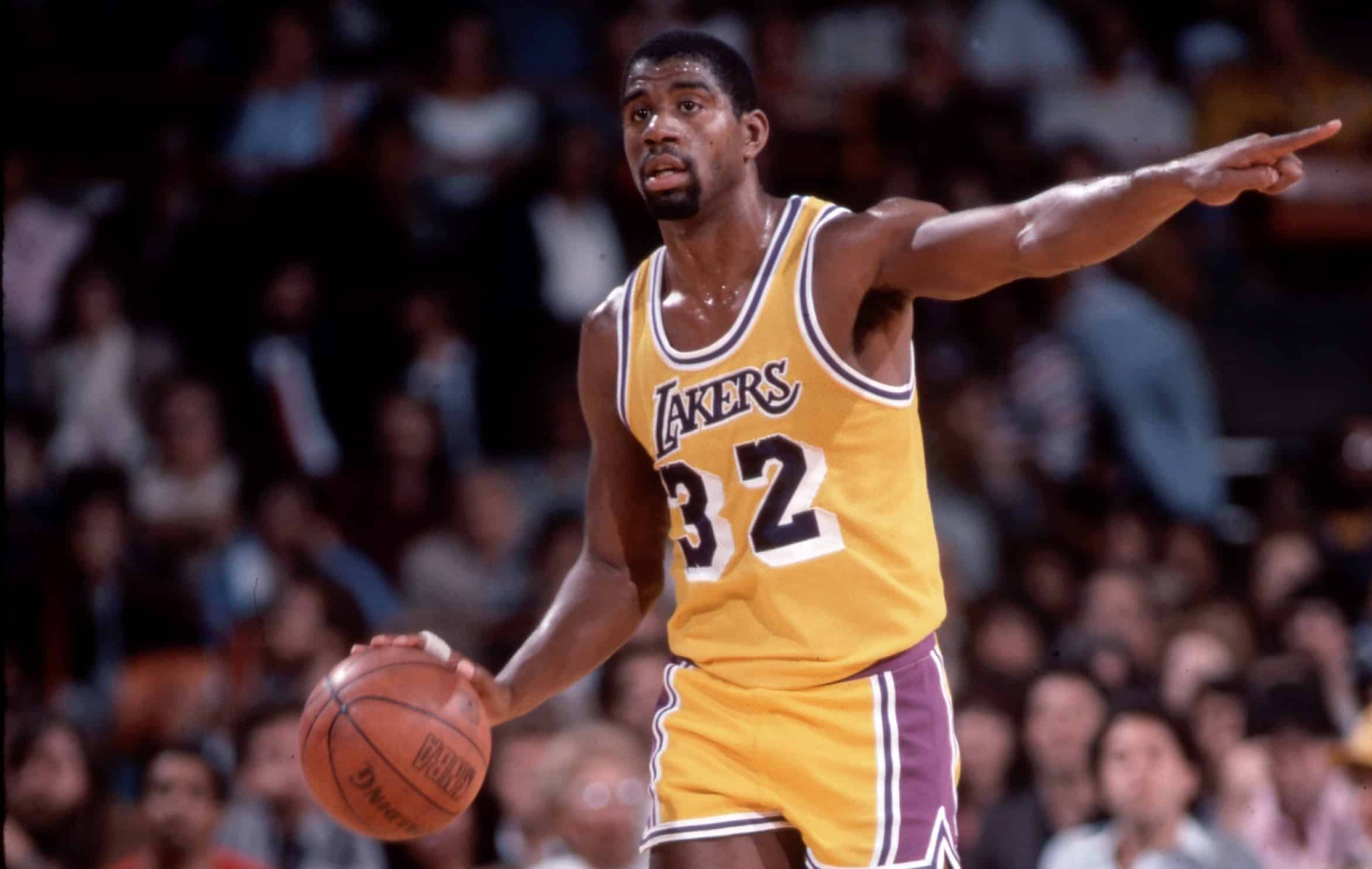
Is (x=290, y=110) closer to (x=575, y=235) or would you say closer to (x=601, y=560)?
(x=575, y=235)

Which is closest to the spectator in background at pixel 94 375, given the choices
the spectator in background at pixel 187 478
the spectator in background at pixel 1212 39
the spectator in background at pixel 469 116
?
the spectator in background at pixel 187 478

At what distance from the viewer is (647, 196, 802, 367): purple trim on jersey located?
14.6ft

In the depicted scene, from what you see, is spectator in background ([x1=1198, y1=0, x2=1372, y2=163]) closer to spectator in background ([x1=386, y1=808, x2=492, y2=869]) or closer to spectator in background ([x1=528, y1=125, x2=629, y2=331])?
spectator in background ([x1=528, y1=125, x2=629, y2=331])

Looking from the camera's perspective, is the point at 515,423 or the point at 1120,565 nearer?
A: the point at 1120,565

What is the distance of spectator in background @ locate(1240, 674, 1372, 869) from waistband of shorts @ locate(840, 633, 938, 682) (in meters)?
3.58

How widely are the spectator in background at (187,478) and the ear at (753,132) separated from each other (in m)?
5.12

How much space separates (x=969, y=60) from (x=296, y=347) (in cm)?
431

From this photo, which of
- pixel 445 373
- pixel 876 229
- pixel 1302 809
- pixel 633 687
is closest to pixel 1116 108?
pixel 445 373

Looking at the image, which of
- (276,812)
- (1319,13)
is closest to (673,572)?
(276,812)

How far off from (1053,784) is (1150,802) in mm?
936

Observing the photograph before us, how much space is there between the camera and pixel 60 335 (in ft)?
31.8

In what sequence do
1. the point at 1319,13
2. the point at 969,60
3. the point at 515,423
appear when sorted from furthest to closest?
the point at 1319,13, the point at 969,60, the point at 515,423

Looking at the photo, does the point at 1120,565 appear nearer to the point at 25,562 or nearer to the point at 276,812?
the point at 276,812

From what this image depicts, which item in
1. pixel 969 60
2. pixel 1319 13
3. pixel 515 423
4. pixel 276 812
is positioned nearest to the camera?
pixel 276 812
